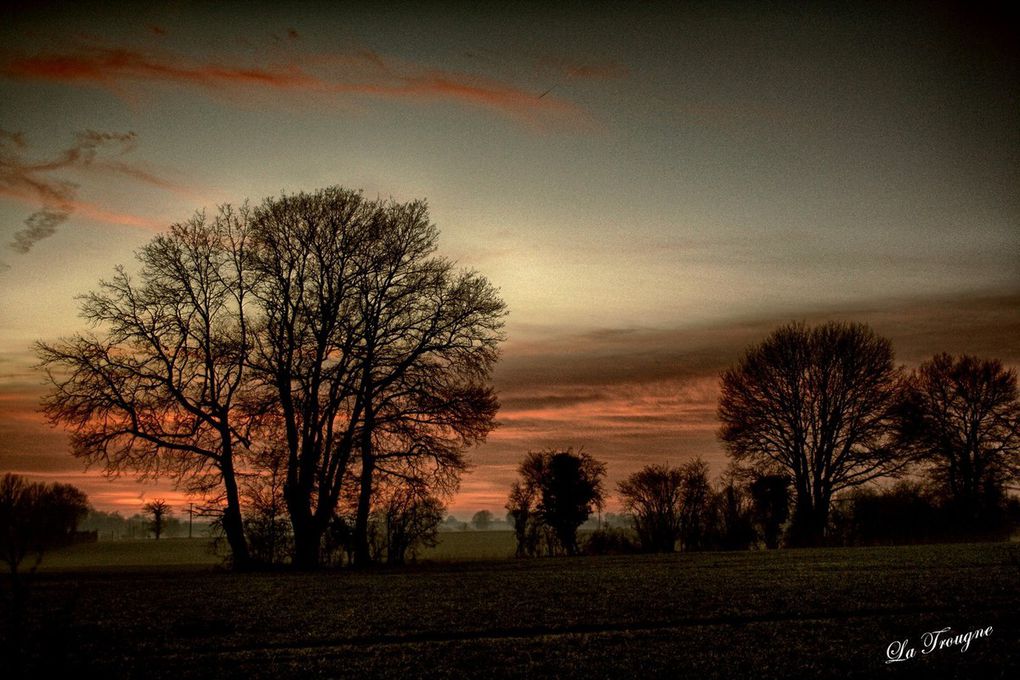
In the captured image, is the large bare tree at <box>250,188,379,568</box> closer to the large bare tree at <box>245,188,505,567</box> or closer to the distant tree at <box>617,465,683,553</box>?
the large bare tree at <box>245,188,505,567</box>

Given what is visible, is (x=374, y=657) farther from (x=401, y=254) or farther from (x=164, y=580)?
(x=401, y=254)

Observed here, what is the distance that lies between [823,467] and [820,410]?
361 cm

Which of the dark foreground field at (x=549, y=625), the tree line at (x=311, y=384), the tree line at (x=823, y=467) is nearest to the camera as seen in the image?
the dark foreground field at (x=549, y=625)

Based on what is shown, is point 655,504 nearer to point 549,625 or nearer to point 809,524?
point 809,524

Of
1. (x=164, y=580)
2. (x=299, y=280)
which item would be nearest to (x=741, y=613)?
(x=164, y=580)

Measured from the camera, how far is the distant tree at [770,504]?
149ft

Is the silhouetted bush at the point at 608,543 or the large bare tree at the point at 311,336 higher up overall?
the large bare tree at the point at 311,336

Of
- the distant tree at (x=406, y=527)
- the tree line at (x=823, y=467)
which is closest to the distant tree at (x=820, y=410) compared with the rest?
the tree line at (x=823, y=467)

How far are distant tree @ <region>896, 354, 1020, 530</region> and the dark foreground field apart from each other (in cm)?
3206

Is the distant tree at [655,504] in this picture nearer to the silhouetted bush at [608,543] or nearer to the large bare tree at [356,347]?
the silhouetted bush at [608,543]

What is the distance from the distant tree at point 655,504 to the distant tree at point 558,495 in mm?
2088

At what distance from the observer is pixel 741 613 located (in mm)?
14195

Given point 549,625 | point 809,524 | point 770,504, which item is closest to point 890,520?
point 809,524

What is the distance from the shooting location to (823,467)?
50.3 metres
